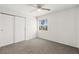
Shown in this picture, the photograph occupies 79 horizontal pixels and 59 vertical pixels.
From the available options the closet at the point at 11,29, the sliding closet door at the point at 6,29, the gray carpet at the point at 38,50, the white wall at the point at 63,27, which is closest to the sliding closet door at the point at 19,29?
the closet at the point at 11,29

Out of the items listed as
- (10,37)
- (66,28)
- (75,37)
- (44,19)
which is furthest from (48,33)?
(10,37)

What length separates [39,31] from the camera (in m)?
7.46

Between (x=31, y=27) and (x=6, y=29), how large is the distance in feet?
8.94

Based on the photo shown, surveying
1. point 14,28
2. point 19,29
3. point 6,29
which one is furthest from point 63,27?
point 6,29

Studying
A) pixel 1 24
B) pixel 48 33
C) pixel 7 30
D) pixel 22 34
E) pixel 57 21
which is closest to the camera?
pixel 1 24

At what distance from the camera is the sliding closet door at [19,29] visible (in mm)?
5223

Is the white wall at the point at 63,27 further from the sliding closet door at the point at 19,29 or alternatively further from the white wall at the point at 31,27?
the sliding closet door at the point at 19,29

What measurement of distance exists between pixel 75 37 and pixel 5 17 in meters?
4.04

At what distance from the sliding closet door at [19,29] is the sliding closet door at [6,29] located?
0.46m

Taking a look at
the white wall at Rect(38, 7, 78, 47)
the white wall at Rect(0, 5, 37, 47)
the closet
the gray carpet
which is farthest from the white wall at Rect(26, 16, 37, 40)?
the gray carpet

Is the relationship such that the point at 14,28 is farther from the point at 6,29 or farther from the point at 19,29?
the point at 6,29

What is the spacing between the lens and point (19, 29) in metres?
5.45

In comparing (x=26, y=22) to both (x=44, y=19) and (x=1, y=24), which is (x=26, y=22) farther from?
(x=1, y=24)

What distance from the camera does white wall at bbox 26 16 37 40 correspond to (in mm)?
6300
